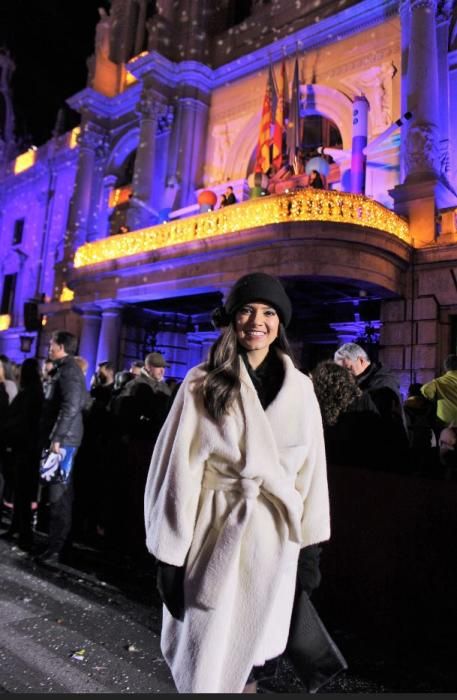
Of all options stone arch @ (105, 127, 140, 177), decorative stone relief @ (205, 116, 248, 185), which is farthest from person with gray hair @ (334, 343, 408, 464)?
stone arch @ (105, 127, 140, 177)

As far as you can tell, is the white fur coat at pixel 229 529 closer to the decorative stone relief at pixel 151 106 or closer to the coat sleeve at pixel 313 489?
the coat sleeve at pixel 313 489

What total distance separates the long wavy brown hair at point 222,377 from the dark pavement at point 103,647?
2071 mm

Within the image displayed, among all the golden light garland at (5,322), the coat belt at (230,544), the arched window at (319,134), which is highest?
the arched window at (319,134)

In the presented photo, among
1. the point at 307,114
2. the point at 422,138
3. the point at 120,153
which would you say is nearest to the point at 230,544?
the point at 422,138

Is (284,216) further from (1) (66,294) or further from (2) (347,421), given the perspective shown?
(1) (66,294)

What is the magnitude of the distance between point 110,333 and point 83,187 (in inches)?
413

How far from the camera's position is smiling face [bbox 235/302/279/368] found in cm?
221

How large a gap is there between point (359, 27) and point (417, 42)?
3685 mm

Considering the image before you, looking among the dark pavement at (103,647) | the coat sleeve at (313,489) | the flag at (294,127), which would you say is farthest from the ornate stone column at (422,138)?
the coat sleeve at (313,489)

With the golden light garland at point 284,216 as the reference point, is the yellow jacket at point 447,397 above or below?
below

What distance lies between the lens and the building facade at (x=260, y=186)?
1209cm

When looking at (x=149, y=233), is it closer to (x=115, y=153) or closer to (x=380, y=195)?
(x=380, y=195)

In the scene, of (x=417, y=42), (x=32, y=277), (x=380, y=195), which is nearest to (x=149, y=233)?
(x=380, y=195)

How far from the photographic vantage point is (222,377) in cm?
208
